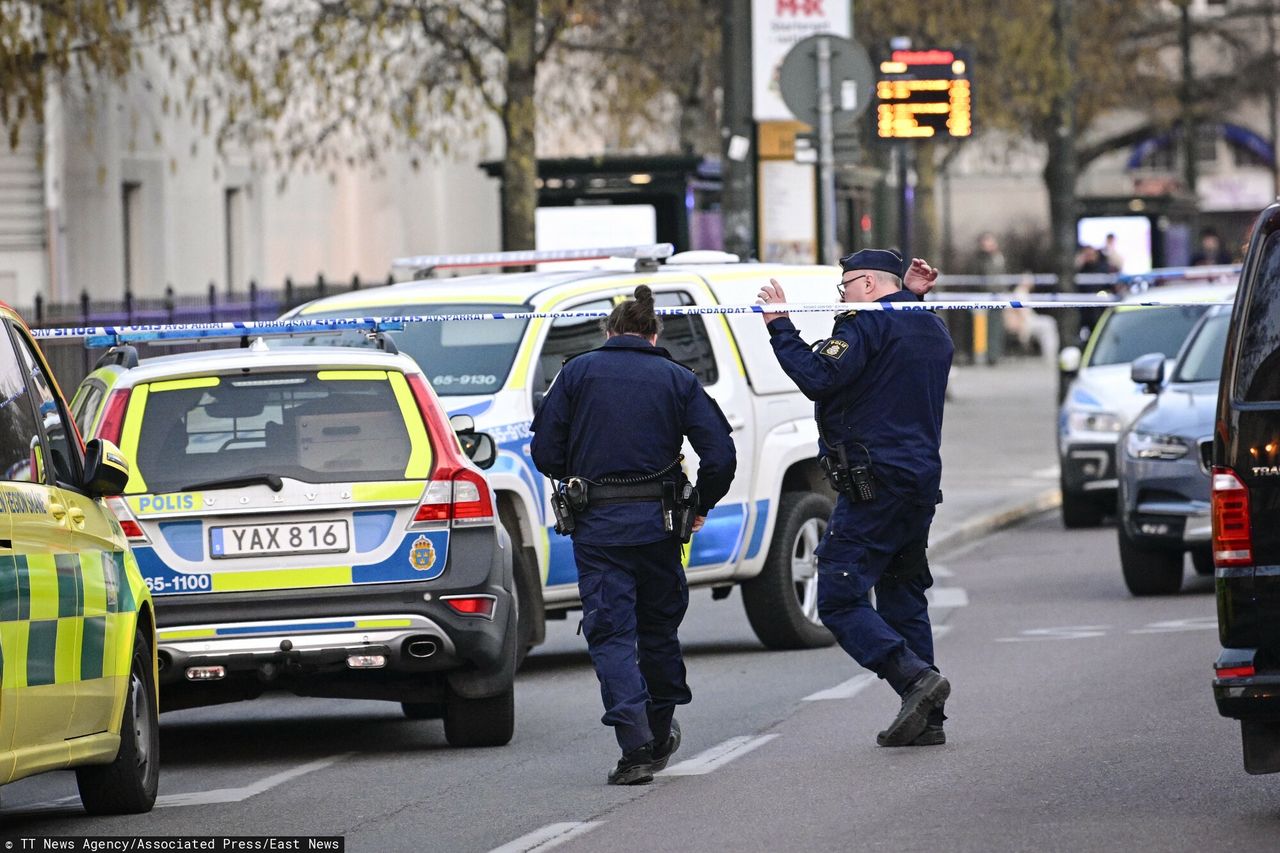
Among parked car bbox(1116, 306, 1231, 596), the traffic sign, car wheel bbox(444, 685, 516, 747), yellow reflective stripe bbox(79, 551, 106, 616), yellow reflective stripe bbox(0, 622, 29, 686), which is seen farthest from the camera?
the traffic sign


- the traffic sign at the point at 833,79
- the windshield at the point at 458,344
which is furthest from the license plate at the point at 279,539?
the traffic sign at the point at 833,79

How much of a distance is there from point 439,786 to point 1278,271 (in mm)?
3326

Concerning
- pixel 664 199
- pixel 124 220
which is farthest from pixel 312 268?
pixel 664 199

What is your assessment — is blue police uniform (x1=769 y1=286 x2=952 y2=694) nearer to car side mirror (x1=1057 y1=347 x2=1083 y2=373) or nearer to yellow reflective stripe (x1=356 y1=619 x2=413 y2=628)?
yellow reflective stripe (x1=356 y1=619 x2=413 y2=628)

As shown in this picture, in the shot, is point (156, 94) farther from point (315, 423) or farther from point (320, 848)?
point (320, 848)

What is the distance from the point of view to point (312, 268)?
116 ft

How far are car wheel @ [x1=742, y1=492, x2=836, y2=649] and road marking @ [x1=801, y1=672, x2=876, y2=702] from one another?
1095mm

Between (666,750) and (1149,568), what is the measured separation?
6341 millimetres

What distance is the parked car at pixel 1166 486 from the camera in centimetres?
1451

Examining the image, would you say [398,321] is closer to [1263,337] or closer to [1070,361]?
[1263,337]

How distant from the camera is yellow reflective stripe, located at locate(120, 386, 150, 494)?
9.56 metres

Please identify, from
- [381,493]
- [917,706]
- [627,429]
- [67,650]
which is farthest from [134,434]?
[917,706]

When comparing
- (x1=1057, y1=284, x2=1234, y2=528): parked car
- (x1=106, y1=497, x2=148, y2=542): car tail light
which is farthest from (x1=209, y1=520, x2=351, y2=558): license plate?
(x1=1057, y1=284, x2=1234, y2=528): parked car

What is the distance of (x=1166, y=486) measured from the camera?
48.1 ft
